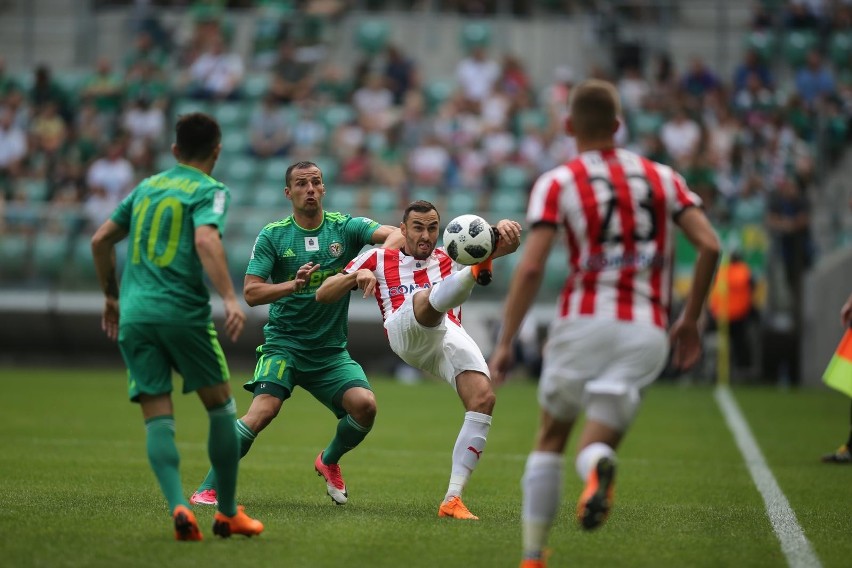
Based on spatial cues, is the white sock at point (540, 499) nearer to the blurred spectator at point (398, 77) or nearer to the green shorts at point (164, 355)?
the green shorts at point (164, 355)

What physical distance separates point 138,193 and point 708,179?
683 inches

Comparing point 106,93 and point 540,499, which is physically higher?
point 106,93

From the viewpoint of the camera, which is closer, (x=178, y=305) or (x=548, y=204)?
(x=548, y=204)

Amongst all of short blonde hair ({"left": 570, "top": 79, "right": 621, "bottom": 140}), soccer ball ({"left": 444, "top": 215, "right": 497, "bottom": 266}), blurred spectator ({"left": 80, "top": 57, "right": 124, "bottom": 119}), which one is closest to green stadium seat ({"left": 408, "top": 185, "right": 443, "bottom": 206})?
blurred spectator ({"left": 80, "top": 57, "right": 124, "bottom": 119})

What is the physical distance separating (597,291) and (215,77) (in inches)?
824

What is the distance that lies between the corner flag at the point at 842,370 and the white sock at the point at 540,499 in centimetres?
569

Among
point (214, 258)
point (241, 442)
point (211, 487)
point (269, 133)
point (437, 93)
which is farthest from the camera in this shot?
point (437, 93)

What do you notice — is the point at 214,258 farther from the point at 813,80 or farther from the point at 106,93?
the point at 813,80

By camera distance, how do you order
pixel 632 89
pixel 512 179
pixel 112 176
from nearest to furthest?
1. pixel 512 179
2. pixel 112 176
3. pixel 632 89

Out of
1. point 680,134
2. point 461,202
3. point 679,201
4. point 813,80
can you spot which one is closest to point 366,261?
point 679,201

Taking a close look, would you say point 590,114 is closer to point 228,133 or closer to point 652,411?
point 652,411

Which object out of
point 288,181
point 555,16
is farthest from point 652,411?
point 555,16

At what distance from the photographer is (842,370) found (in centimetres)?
A: 1080

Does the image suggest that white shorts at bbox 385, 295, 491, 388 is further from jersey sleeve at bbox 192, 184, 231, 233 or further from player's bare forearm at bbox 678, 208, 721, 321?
player's bare forearm at bbox 678, 208, 721, 321
